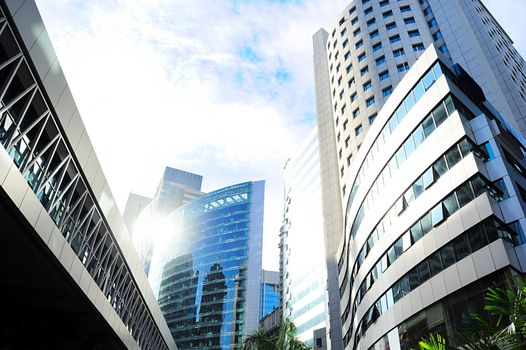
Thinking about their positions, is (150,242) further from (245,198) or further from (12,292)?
(12,292)

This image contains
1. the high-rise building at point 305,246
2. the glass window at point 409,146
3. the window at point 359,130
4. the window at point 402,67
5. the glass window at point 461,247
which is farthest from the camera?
the high-rise building at point 305,246

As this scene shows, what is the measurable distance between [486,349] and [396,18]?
53.5m

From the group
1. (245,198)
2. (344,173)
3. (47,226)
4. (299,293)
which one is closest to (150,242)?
(245,198)

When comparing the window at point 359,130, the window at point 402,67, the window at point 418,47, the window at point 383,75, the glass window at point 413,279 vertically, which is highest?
the window at point 418,47

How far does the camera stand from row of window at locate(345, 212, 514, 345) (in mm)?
17719

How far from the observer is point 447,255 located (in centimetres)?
1950

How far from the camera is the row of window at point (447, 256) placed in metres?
17.7

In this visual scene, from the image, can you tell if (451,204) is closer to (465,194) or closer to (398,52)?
(465,194)

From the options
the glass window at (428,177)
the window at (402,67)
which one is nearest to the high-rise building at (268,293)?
the window at (402,67)

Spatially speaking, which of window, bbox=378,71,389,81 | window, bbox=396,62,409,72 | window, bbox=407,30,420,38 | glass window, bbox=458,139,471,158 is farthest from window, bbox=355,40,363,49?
glass window, bbox=458,139,471,158

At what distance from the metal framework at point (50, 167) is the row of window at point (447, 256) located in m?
16.7

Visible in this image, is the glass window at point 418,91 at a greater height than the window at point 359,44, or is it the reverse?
the window at point 359,44

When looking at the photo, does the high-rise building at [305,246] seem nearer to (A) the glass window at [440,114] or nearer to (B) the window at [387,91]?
(B) the window at [387,91]

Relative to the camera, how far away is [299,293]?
73.6 metres
